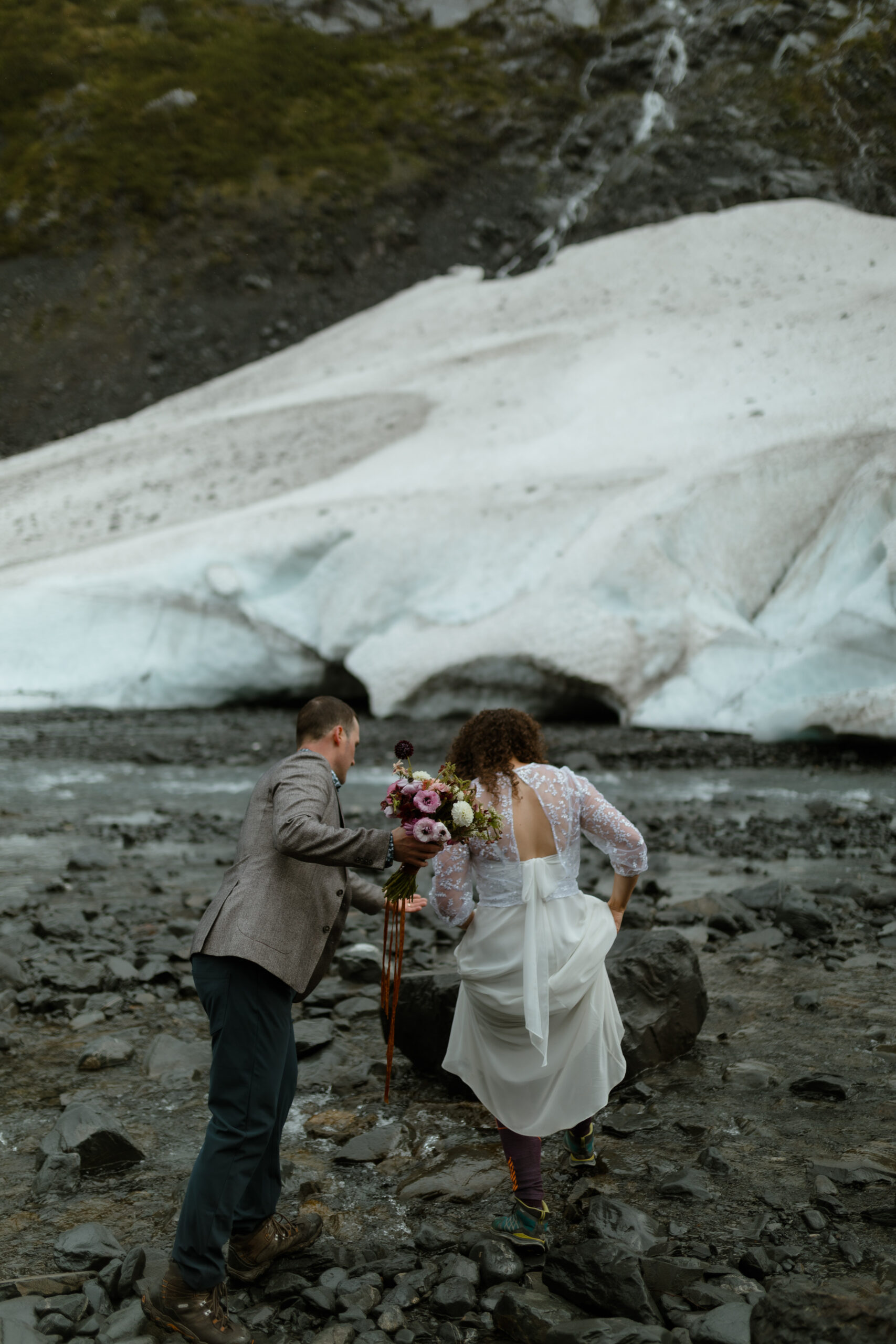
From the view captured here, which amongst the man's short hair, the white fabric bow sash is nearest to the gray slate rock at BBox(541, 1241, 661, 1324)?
the white fabric bow sash

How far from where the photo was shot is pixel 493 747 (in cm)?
404

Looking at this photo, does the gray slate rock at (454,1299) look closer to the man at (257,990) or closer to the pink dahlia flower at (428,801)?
the man at (257,990)

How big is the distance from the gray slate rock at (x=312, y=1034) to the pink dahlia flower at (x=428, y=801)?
8.15 feet

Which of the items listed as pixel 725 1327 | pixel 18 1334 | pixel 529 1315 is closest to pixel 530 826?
pixel 529 1315

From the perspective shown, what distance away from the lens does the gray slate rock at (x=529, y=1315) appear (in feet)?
10.6

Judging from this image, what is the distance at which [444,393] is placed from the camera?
2941cm

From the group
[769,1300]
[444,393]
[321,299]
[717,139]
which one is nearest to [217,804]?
[769,1300]

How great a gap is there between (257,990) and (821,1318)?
1.74 meters

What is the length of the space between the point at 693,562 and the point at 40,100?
4905 cm

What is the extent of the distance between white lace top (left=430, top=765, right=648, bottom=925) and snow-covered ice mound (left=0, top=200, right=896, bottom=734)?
445 inches

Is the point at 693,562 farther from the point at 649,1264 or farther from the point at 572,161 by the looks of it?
the point at 572,161

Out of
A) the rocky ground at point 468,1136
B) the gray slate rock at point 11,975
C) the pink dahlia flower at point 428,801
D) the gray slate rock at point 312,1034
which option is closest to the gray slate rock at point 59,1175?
the rocky ground at point 468,1136

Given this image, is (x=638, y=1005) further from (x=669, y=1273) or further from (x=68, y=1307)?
(x=68, y=1307)

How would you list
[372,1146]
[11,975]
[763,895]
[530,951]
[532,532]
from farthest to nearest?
[532,532] → [763,895] → [11,975] → [372,1146] → [530,951]
